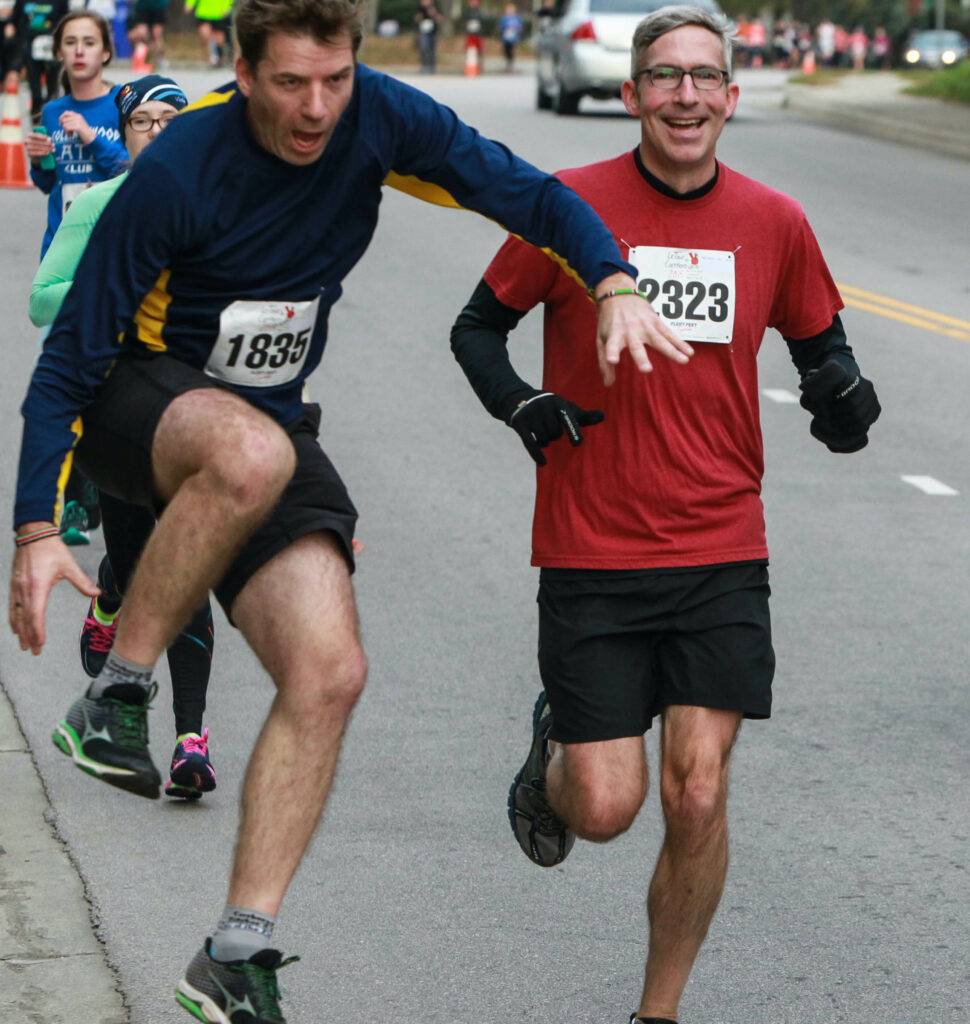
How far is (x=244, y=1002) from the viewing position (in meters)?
4.03

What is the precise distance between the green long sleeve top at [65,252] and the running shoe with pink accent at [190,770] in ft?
4.02

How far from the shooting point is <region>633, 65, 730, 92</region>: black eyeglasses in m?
4.75

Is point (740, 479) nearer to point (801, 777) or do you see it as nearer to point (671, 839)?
point (671, 839)

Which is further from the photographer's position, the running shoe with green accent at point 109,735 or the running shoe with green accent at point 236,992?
the running shoe with green accent at point 109,735

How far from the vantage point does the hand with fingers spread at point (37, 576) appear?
400 centimetres

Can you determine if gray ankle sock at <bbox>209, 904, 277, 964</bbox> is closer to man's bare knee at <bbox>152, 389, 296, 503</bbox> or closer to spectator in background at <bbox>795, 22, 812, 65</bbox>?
man's bare knee at <bbox>152, 389, 296, 503</bbox>

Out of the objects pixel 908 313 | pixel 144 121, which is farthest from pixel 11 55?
pixel 144 121

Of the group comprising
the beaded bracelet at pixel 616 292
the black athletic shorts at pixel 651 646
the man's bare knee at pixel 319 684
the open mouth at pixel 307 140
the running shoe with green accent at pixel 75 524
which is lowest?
the running shoe with green accent at pixel 75 524

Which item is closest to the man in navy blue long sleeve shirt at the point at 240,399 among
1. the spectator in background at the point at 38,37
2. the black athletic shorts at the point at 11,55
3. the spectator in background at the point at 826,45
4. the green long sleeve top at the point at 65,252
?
the green long sleeve top at the point at 65,252

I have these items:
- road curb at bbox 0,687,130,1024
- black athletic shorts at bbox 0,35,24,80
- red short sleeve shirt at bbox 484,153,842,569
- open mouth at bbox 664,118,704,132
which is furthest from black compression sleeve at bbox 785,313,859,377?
black athletic shorts at bbox 0,35,24,80

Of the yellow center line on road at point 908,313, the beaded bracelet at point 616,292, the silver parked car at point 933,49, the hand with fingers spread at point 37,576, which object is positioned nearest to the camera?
the hand with fingers spread at point 37,576

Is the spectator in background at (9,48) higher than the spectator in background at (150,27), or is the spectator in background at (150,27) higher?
the spectator in background at (9,48)

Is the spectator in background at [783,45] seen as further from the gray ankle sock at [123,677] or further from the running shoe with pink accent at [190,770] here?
the gray ankle sock at [123,677]

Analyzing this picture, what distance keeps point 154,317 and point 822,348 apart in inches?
62.2
